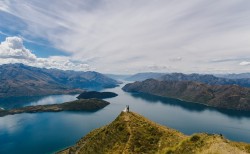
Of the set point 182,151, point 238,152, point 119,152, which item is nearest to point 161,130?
point 119,152

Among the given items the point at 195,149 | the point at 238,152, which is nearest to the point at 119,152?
the point at 195,149

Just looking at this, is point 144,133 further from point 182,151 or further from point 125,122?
point 182,151

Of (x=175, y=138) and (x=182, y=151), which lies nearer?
(x=182, y=151)

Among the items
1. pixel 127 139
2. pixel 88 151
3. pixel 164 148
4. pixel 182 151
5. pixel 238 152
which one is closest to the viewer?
pixel 238 152

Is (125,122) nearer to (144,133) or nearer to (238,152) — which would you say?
(144,133)

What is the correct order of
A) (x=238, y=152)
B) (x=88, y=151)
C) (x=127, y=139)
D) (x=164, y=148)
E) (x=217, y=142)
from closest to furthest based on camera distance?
(x=238, y=152)
(x=217, y=142)
(x=164, y=148)
(x=127, y=139)
(x=88, y=151)

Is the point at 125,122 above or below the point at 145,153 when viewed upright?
above
